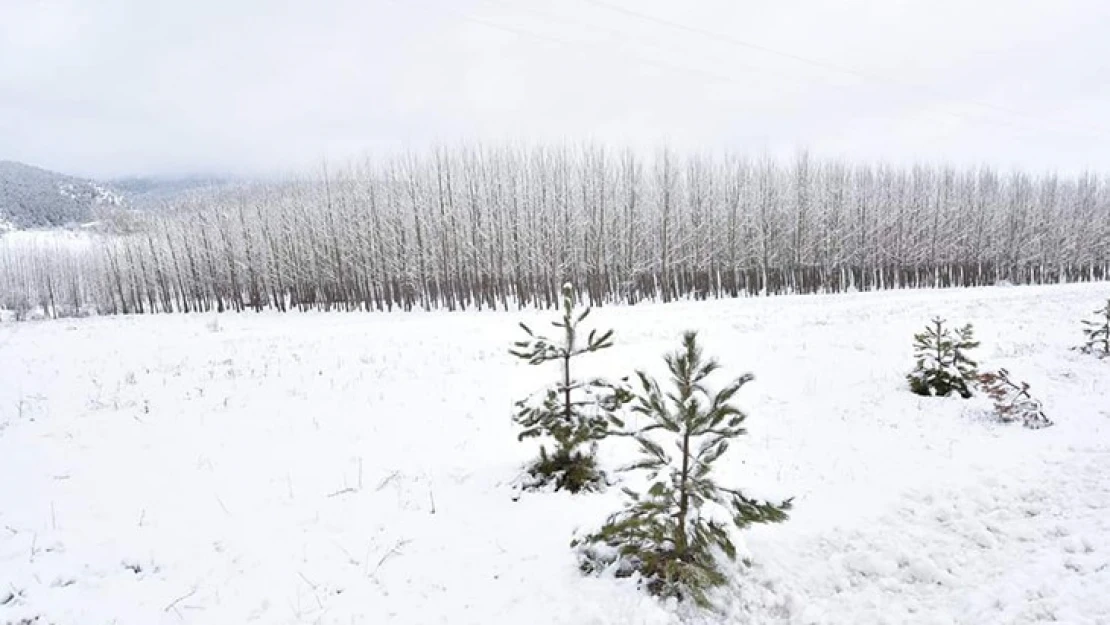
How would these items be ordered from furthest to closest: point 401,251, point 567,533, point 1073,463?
point 401,251, point 1073,463, point 567,533

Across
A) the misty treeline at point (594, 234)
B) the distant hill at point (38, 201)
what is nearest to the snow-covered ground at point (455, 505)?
the misty treeline at point (594, 234)

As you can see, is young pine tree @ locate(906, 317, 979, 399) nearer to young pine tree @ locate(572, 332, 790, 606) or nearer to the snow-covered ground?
the snow-covered ground

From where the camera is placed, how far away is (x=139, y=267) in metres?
62.8

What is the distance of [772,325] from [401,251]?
33.9 meters

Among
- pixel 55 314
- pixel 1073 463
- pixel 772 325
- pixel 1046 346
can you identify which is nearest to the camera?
pixel 1073 463

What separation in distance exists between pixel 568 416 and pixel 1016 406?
347 inches

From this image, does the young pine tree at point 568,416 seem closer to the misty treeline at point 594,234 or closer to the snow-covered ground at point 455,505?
the snow-covered ground at point 455,505

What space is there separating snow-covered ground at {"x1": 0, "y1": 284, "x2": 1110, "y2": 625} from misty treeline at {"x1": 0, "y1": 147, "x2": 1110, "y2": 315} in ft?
96.4

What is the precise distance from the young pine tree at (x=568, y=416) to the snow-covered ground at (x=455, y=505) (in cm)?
43

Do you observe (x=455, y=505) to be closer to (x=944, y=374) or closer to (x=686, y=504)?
(x=686, y=504)

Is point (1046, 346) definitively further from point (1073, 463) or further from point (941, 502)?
point (941, 502)

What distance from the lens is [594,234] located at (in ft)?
143

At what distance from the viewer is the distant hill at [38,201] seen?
151 metres

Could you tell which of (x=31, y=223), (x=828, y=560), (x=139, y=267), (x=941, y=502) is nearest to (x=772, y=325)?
(x=941, y=502)
